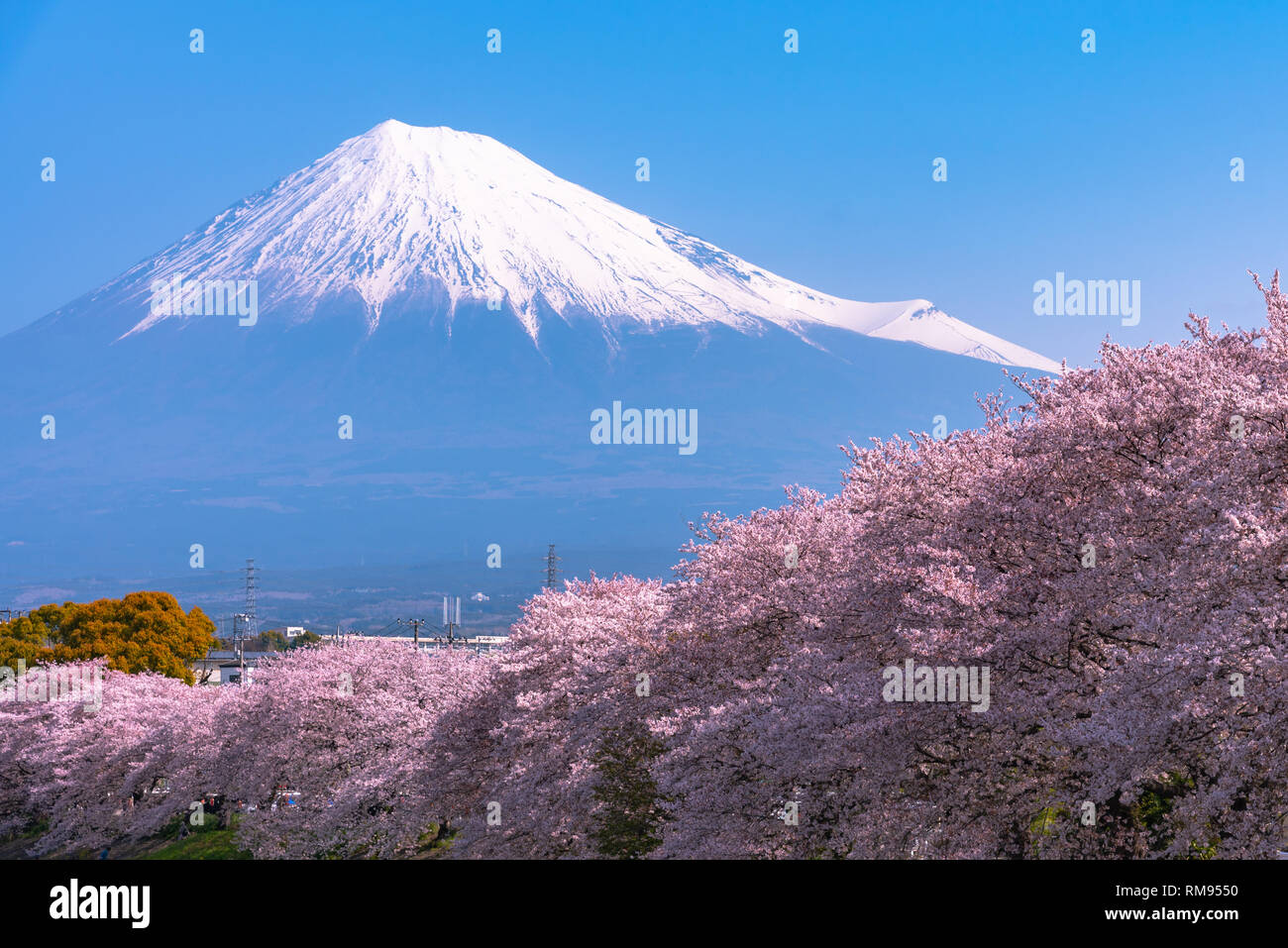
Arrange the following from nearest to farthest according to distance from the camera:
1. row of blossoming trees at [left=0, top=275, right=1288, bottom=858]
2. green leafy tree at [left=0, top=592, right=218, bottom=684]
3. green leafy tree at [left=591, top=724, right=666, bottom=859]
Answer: row of blossoming trees at [left=0, top=275, right=1288, bottom=858], green leafy tree at [left=591, top=724, right=666, bottom=859], green leafy tree at [left=0, top=592, right=218, bottom=684]

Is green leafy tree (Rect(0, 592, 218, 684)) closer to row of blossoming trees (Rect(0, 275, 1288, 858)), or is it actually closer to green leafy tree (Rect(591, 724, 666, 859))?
row of blossoming trees (Rect(0, 275, 1288, 858))

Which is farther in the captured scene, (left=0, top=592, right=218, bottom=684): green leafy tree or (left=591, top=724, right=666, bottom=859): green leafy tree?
(left=0, top=592, right=218, bottom=684): green leafy tree

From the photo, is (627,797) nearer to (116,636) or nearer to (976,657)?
(976,657)

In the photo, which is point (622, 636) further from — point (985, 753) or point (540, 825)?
point (985, 753)

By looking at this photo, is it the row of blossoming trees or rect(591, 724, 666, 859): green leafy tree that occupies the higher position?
the row of blossoming trees

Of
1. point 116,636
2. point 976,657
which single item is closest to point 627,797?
point 976,657

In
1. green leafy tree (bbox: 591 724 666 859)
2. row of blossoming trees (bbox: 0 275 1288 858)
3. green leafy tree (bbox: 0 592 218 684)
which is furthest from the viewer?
green leafy tree (bbox: 0 592 218 684)

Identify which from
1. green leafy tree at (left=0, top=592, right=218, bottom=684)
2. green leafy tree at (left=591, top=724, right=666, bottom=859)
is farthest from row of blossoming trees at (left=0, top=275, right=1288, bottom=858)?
green leafy tree at (left=0, top=592, right=218, bottom=684)
